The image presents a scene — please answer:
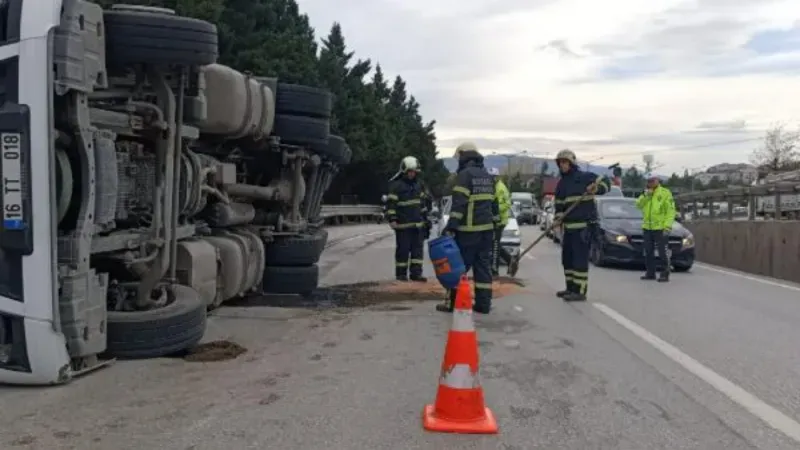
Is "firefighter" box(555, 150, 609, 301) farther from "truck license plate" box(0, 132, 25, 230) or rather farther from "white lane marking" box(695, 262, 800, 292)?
"truck license plate" box(0, 132, 25, 230)

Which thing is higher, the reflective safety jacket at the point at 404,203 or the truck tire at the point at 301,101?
the truck tire at the point at 301,101

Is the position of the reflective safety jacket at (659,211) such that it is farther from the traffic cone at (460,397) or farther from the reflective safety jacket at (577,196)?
the traffic cone at (460,397)

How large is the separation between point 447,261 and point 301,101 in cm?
321

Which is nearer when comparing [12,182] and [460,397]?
[460,397]

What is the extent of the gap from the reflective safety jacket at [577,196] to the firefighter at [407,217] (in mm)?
2239

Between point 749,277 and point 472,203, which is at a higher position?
point 472,203

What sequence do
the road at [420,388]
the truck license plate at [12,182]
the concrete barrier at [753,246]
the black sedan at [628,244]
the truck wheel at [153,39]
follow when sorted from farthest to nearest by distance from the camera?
the black sedan at [628,244] < the concrete barrier at [753,246] < the truck wheel at [153,39] < the truck license plate at [12,182] < the road at [420,388]

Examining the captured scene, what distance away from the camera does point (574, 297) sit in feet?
35.4

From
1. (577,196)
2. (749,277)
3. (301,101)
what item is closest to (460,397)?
(301,101)

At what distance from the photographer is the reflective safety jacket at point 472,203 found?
929 cm

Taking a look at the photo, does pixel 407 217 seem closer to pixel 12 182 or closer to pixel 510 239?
pixel 510 239

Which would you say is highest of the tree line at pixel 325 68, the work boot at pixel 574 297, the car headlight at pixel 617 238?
the tree line at pixel 325 68

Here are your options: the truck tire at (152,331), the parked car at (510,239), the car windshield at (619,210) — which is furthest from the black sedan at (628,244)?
the truck tire at (152,331)

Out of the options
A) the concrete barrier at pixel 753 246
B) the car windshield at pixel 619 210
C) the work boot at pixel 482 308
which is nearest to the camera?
the work boot at pixel 482 308
